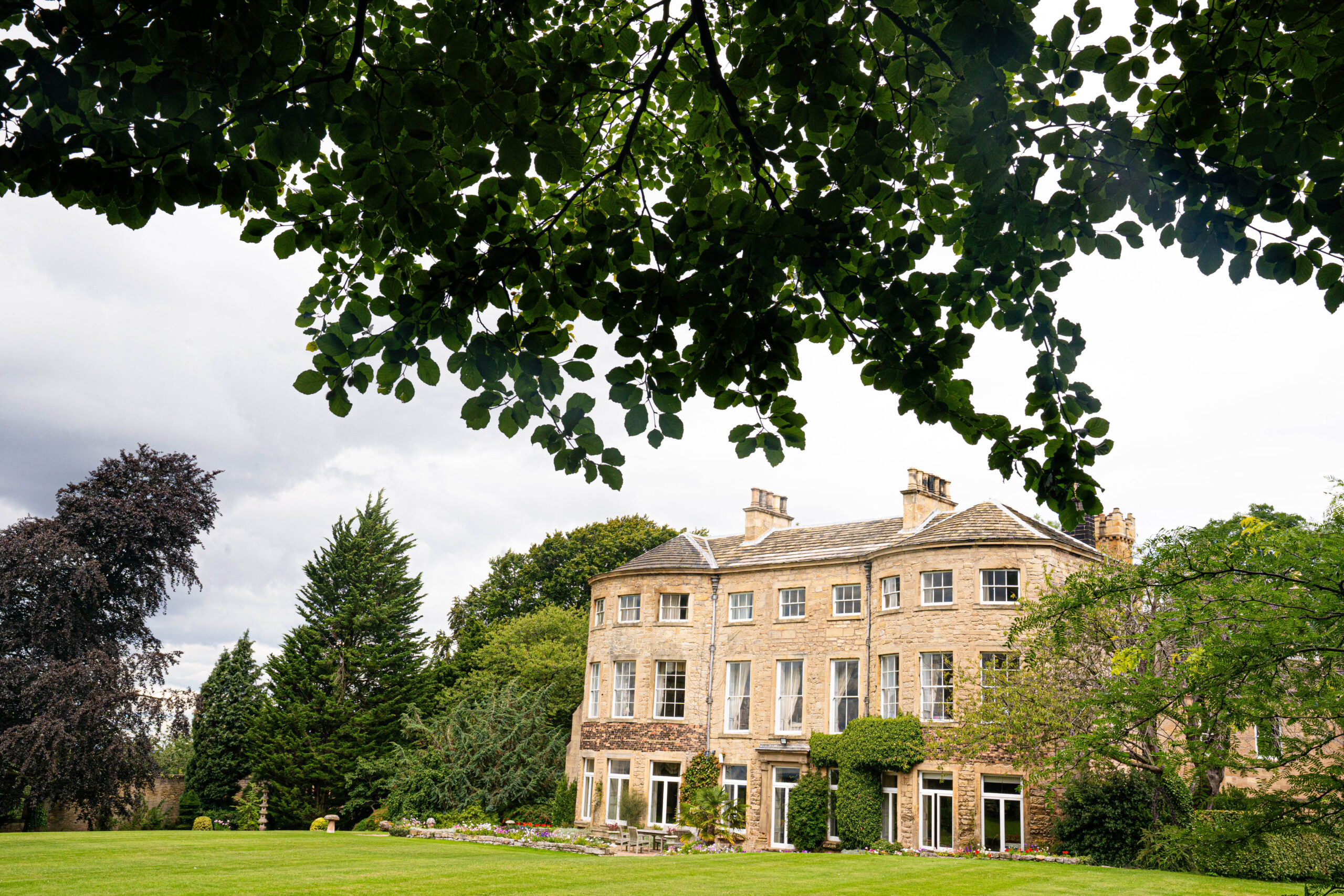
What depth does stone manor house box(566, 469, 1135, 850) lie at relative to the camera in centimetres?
2445

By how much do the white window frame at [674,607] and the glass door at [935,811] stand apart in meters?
9.07

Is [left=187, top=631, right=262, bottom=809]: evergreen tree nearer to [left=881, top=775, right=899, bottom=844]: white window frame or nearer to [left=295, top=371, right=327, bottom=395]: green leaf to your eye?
[left=881, top=775, right=899, bottom=844]: white window frame

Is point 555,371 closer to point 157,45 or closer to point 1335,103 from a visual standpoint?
point 157,45

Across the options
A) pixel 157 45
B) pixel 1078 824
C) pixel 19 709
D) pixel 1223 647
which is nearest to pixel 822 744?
pixel 1078 824

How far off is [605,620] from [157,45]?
2944cm

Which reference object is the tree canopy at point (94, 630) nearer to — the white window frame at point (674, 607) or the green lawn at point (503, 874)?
the green lawn at point (503, 874)

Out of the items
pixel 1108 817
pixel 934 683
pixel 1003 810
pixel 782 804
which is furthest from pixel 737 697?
pixel 1108 817

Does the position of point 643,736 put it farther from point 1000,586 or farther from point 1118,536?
point 1118,536

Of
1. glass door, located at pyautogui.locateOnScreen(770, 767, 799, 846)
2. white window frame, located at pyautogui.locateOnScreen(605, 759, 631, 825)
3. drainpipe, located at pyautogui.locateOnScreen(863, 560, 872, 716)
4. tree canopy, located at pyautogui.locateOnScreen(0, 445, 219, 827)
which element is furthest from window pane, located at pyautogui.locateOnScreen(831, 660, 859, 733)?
tree canopy, located at pyautogui.locateOnScreen(0, 445, 219, 827)

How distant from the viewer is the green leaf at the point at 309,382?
426 centimetres

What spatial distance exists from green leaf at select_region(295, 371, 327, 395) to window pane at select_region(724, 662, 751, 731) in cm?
2593

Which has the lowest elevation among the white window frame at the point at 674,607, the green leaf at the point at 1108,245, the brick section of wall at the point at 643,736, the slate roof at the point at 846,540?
the brick section of wall at the point at 643,736

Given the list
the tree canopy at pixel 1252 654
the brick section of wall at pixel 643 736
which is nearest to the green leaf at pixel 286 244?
the tree canopy at pixel 1252 654

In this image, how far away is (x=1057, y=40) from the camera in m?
4.18
